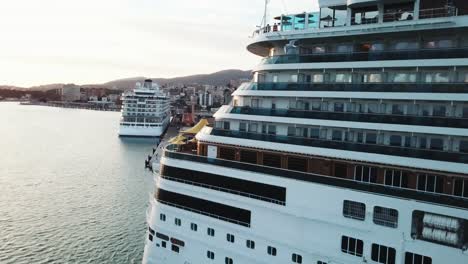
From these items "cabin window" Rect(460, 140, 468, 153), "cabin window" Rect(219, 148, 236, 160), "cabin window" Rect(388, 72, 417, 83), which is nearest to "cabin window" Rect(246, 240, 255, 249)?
"cabin window" Rect(219, 148, 236, 160)

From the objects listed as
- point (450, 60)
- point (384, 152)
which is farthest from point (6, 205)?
point (450, 60)

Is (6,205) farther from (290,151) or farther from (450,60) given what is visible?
(450,60)

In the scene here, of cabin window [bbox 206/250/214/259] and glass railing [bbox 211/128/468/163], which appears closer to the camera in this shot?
glass railing [bbox 211/128/468/163]

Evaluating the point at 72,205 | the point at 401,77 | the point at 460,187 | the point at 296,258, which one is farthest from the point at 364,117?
the point at 72,205

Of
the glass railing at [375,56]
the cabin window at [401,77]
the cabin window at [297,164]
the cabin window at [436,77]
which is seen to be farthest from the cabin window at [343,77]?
the cabin window at [297,164]

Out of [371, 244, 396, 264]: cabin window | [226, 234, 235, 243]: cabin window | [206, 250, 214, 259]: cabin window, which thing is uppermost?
[371, 244, 396, 264]: cabin window

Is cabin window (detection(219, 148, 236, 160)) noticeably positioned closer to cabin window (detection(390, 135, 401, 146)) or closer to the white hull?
the white hull

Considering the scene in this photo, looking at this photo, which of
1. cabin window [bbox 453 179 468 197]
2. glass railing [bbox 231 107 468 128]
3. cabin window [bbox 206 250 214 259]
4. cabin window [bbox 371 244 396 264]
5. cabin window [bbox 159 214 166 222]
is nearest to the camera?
cabin window [bbox 453 179 468 197]
